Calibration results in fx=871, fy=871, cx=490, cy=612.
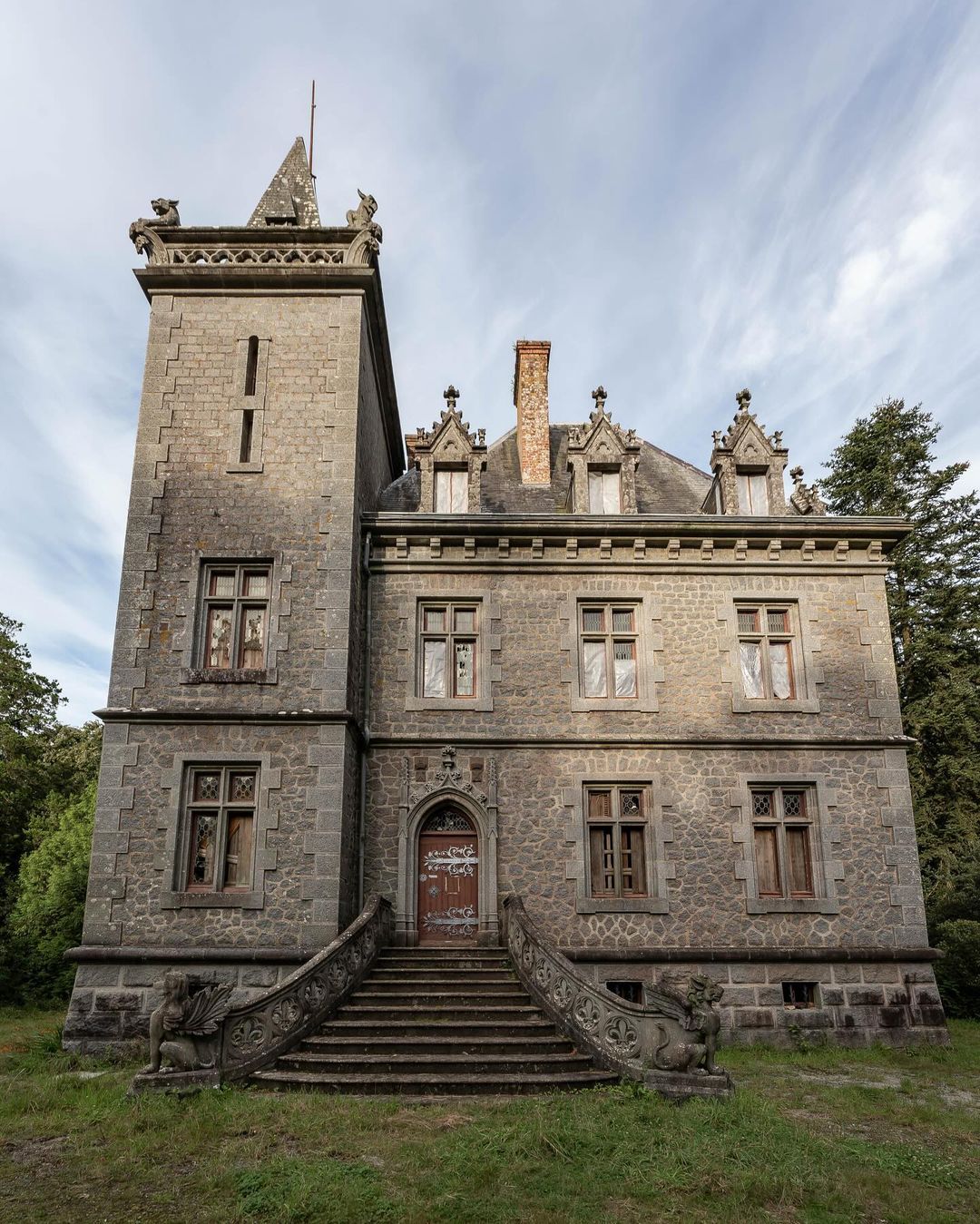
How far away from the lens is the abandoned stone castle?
13.0 meters

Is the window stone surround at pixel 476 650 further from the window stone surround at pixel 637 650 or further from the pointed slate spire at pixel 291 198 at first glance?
the pointed slate spire at pixel 291 198

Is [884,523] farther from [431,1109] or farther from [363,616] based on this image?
[431,1109]

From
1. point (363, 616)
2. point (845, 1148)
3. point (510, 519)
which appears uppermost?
point (510, 519)

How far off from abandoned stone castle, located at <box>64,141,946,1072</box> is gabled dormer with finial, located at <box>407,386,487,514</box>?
0.24ft

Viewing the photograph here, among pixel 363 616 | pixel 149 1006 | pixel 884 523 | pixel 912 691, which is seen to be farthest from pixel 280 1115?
pixel 912 691

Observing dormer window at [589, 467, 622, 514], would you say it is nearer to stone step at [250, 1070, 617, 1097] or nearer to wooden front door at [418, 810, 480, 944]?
wooden front door at [418, 810, 480, 944]

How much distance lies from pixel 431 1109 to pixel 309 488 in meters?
9.39

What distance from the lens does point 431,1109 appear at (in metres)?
8.73

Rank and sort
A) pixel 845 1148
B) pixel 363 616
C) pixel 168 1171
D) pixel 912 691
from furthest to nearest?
pixel 912 691 → pixel 363 616 → pixel 845 1148 → pixel 168 1171

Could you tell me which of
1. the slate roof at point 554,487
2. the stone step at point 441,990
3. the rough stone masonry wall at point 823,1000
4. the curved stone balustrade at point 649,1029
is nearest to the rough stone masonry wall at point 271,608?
the stone step at point 441,990

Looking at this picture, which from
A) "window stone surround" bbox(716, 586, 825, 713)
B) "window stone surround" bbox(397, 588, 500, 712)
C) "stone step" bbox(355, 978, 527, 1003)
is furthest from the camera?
"window stone surround" bbox(716, 586, 825, 713)

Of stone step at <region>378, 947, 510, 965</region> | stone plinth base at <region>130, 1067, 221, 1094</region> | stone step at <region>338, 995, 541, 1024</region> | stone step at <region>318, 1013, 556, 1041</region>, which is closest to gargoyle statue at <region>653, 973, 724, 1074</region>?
stone step at <region>318, 1013, 556, 1041</region>

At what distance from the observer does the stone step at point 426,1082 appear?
9.27 meters

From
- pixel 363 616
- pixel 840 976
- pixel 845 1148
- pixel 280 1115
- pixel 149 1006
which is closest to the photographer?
pixel 845 1148
